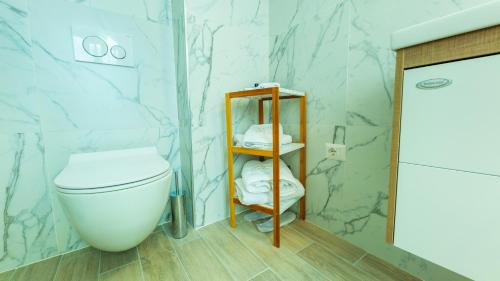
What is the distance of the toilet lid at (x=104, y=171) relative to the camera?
0.60 m

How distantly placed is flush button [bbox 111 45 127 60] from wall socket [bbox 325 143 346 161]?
101 centimetres

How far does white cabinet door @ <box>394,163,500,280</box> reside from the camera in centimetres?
36

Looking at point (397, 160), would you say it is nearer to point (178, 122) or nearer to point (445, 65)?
point (445, 65)

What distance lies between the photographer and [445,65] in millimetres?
391

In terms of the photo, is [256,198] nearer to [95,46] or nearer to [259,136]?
[259,136]

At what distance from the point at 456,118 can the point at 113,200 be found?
802mm

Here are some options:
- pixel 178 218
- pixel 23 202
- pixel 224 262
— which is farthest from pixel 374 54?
pixel 23 202

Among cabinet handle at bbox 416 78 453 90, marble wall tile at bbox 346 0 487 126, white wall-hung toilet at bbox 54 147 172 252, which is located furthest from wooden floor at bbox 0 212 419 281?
cabinet handle at bbox 416 78 453 90

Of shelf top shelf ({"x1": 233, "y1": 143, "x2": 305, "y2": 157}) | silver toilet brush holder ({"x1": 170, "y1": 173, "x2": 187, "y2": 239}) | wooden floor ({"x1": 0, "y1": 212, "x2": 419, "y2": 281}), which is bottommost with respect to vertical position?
wooden floor ({"x1": 0, "y1": 212, "x2": 419, "y2": 281})

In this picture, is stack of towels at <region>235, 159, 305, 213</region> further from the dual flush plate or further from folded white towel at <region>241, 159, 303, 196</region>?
the dual flush plate

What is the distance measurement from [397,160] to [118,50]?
113 cm

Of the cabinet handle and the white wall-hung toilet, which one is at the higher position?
the cabinet handle

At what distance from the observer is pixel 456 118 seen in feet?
1.26

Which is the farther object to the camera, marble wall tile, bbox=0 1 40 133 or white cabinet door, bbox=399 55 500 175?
marble wall tile, bbox=0 1 40 133
